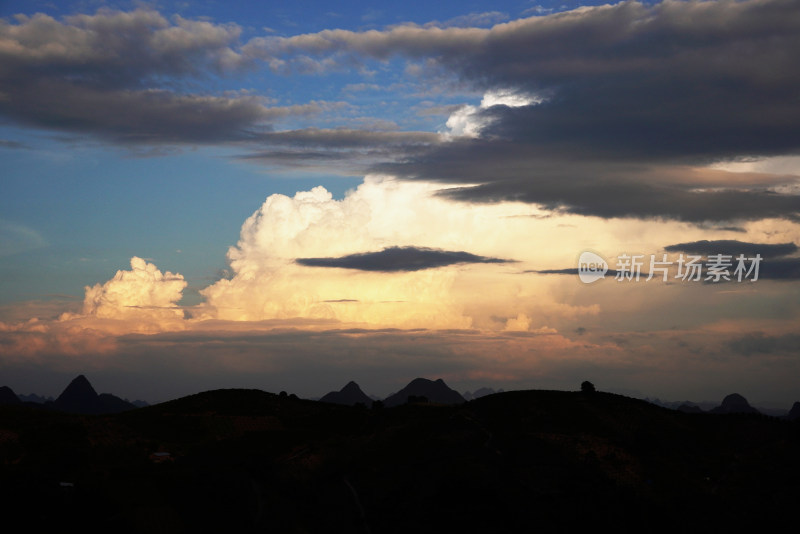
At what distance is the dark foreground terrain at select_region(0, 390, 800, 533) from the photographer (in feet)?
295

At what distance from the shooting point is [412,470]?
107500 mm

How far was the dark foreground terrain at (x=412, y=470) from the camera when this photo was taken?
295 feet

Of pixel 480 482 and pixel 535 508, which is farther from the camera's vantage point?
pixel 480 482

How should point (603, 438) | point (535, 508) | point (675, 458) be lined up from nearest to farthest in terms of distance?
point (535, 508) → point (675, 458) → point (603, 438)

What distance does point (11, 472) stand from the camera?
321 ft

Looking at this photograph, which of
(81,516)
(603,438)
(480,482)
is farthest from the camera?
(603,438)

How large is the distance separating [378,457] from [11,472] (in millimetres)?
52338

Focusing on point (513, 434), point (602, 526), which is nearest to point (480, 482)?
point (602, 526)

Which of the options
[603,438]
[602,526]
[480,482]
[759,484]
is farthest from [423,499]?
[759,484]

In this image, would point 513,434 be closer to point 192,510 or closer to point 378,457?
point 378,457

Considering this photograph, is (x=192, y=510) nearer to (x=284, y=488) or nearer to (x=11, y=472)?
(x=284, y=488)

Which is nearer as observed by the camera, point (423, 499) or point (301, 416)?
point (423, 499)

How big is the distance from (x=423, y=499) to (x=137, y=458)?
50.2 m

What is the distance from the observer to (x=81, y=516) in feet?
281
